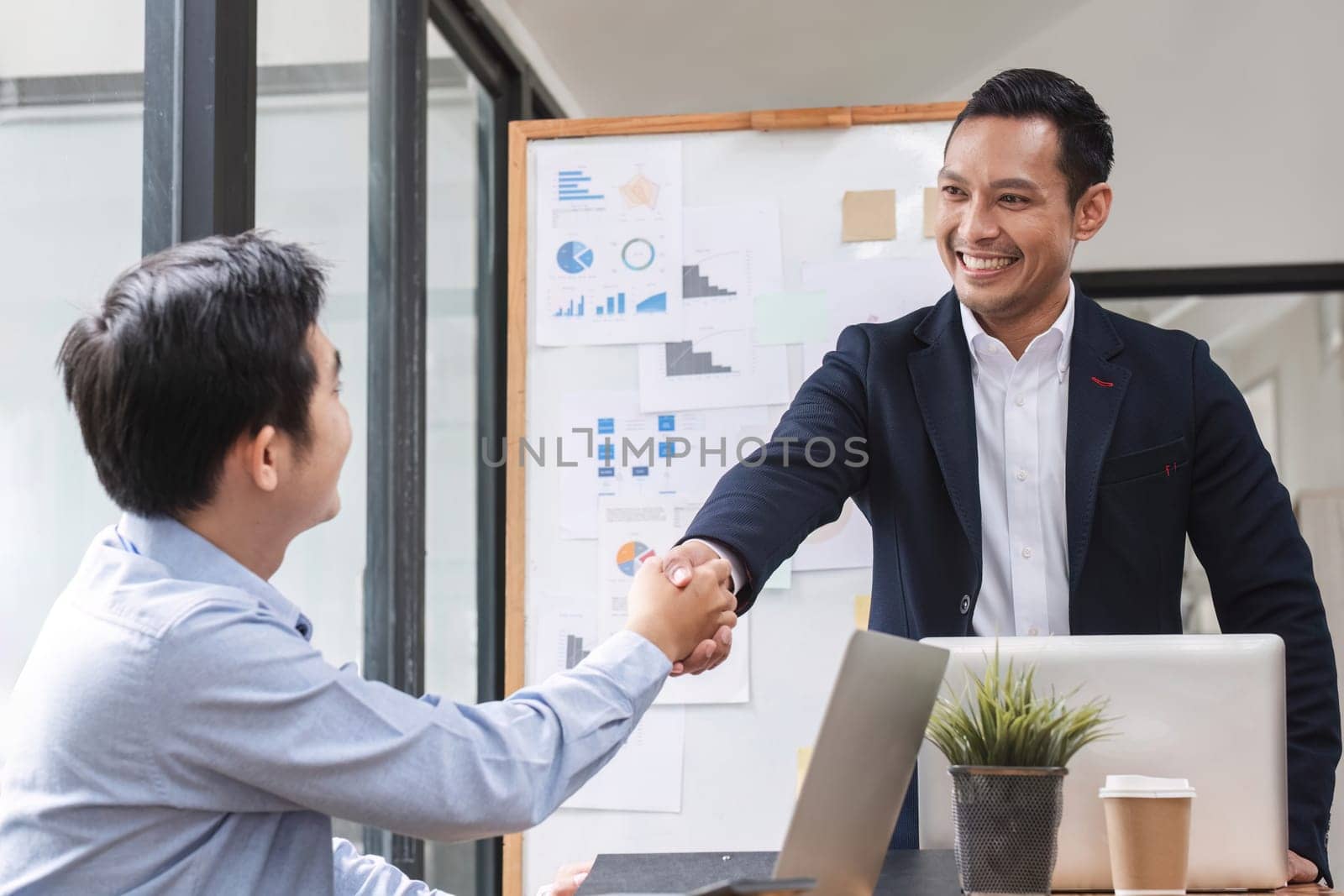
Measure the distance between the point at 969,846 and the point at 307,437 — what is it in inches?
25.8

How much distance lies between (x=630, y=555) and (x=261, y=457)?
5.41 feet

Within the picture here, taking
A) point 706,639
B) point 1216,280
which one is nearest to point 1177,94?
point 1216,280

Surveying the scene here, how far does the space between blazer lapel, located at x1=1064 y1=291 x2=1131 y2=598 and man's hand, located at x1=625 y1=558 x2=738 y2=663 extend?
46 cm

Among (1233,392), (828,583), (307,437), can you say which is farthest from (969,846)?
(828,583)

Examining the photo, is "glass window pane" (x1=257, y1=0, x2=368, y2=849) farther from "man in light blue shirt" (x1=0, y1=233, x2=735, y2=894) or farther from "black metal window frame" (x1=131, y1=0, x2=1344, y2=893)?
"man in light blue shirt" (x1=0, y1=233, x2=735, y2=894)

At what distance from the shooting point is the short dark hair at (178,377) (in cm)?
116

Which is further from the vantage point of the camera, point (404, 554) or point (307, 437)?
point (404, 554)

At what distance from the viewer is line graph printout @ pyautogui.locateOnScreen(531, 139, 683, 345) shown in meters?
2.86

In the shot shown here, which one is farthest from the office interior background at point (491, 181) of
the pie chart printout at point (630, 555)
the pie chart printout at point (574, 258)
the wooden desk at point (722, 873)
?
the wooden desk at point (722, 873)

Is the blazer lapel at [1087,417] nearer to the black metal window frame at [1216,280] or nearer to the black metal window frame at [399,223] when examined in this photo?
the black metal window frame at [399,223]

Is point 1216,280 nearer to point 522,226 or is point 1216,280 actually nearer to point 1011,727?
point 522,226

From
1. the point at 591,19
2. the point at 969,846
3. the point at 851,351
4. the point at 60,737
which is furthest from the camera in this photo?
the point at 591,19

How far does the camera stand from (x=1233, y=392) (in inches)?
74.7

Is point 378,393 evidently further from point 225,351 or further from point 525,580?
point 225,351
